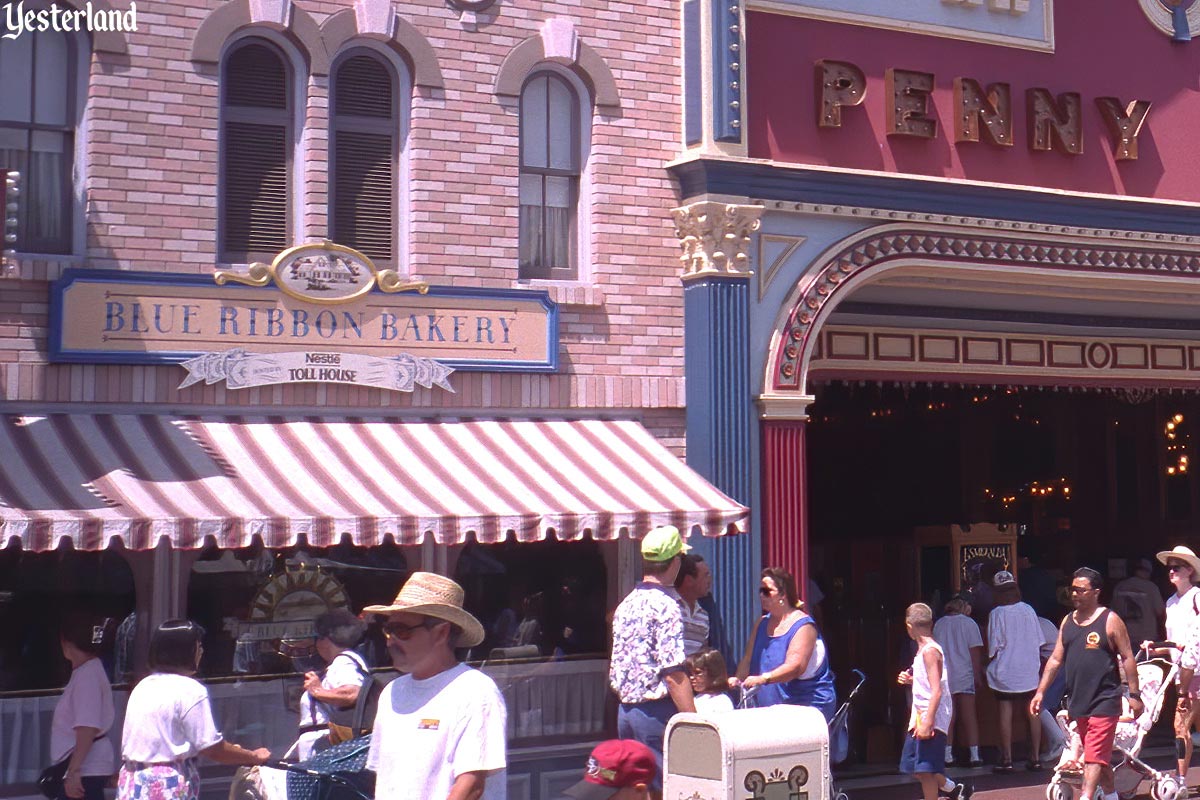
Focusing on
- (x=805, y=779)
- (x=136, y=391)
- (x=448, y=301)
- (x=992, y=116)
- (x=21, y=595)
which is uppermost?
(x=992, y=116)

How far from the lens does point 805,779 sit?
8008 millimetres

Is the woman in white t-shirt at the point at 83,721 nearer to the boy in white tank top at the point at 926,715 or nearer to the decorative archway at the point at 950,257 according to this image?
the boy in white tank top at the point at 926,715

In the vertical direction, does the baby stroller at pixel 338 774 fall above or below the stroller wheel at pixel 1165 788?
above

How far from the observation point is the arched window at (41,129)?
10.4 meters

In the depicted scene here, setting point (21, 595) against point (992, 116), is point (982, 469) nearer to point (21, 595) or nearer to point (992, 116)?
point (992, 116)

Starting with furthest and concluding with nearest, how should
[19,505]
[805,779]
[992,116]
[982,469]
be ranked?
[982,469], [992,116], [19,505], [805,779]

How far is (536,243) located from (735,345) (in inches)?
67.7

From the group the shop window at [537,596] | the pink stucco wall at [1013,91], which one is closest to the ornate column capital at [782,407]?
the shop window at [537,596]

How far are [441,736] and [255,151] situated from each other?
259 inches

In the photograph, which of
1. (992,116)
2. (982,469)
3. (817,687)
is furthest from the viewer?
(982,469)

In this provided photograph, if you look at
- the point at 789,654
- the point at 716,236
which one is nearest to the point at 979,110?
the point at 716,236

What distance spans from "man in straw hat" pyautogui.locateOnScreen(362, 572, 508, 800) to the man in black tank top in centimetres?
597

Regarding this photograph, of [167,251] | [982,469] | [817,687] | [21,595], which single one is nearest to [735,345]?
[817,687]

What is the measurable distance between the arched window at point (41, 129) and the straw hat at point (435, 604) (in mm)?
5598
